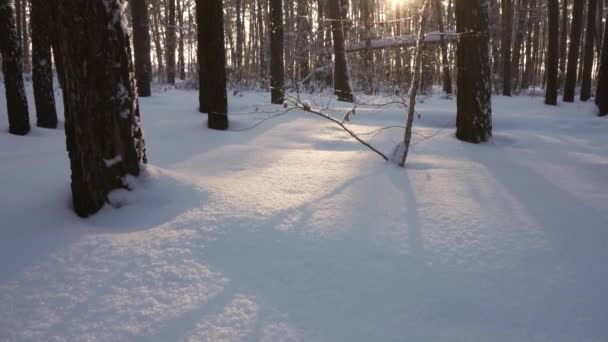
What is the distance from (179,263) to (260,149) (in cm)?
253

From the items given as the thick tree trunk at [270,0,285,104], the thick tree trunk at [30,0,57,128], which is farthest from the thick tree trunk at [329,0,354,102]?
the thick tree trunk at [30,0,57,128]

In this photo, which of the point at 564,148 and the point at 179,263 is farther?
the point at 564,148

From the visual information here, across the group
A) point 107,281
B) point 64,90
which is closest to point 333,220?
point 107,281

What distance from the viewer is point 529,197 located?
9.93ft

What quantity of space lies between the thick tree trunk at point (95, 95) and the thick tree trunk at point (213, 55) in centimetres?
339

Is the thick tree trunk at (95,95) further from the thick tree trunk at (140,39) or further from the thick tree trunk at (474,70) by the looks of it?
the thick tree trunk at (140,39)

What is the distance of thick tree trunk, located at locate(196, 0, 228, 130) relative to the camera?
19.6ft

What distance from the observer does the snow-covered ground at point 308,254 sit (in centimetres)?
166

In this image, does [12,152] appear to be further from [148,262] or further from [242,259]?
[242,259]

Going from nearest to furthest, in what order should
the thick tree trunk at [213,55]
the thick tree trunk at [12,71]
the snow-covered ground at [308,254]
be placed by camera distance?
the snow-covered ground at [308,254] → the thick tree trunk at [12,71] → the thick tree trunk at [213,55]

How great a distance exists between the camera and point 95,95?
2.48m

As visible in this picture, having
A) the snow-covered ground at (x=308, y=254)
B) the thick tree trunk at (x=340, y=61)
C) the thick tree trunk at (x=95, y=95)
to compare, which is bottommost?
the snow-covered ground at (x=308, y=254)

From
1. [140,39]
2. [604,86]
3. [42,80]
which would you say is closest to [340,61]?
[140,39]

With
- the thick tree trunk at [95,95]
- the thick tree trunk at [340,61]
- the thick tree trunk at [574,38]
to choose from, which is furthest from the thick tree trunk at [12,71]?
the thick tree trunk at [574,38]
